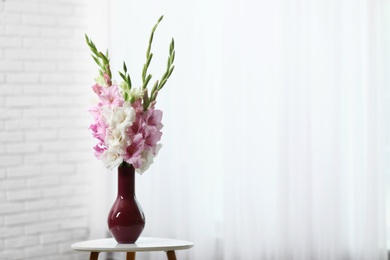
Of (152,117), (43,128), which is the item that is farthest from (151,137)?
(43,128)

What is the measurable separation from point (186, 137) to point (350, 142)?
0.93 metres

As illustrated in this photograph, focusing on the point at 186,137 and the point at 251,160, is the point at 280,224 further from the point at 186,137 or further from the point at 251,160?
the point at 186,137

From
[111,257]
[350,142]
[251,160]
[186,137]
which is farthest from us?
[111,257]

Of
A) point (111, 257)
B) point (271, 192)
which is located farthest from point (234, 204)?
point (111, 257)

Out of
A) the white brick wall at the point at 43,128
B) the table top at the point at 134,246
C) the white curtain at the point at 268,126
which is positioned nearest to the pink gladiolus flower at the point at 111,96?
the table top at the point at 134,246

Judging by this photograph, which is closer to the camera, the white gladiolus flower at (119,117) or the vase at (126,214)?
the white gladiolus flower at (119,117)

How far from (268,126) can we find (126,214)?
107cm

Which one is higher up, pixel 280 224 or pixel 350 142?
pixel 350 142

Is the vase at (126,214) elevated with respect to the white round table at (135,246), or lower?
elevated

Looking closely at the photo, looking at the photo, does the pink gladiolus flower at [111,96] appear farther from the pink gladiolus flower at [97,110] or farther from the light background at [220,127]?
the light background at [220,127]

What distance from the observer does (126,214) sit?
10.7 feet

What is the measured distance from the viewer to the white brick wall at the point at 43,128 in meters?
4.43

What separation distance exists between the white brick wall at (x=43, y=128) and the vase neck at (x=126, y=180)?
4.25 feet

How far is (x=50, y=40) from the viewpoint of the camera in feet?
15.2
